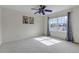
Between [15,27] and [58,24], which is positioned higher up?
[58,24]

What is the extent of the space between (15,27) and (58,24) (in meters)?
3.45

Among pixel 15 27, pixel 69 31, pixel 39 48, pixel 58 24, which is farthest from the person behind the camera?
pixel 58 24

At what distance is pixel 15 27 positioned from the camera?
5.75 metres

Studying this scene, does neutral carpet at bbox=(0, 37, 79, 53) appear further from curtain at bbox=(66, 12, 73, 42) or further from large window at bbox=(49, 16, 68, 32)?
large window at bbox=(49, 16, 68, 32)

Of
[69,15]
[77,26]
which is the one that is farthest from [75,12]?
[77,26]

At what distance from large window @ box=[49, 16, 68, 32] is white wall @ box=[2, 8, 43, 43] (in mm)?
1390

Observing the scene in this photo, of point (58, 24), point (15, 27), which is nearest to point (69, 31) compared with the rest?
point (58, 24)

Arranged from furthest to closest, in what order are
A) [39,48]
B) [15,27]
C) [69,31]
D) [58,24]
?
[58,24], [15,27], [69,31], [39,48]

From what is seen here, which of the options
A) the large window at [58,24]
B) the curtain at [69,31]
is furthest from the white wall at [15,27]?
the curtain at [69,31]

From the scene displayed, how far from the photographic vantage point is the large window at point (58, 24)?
616cm

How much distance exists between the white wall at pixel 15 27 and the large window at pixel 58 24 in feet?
4.56

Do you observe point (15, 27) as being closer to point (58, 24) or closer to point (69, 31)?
point (58, 24)

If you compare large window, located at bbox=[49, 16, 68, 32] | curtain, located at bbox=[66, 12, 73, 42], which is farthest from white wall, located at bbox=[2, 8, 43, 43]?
curtain, located at bbox=[66, 12, 73, 42]
